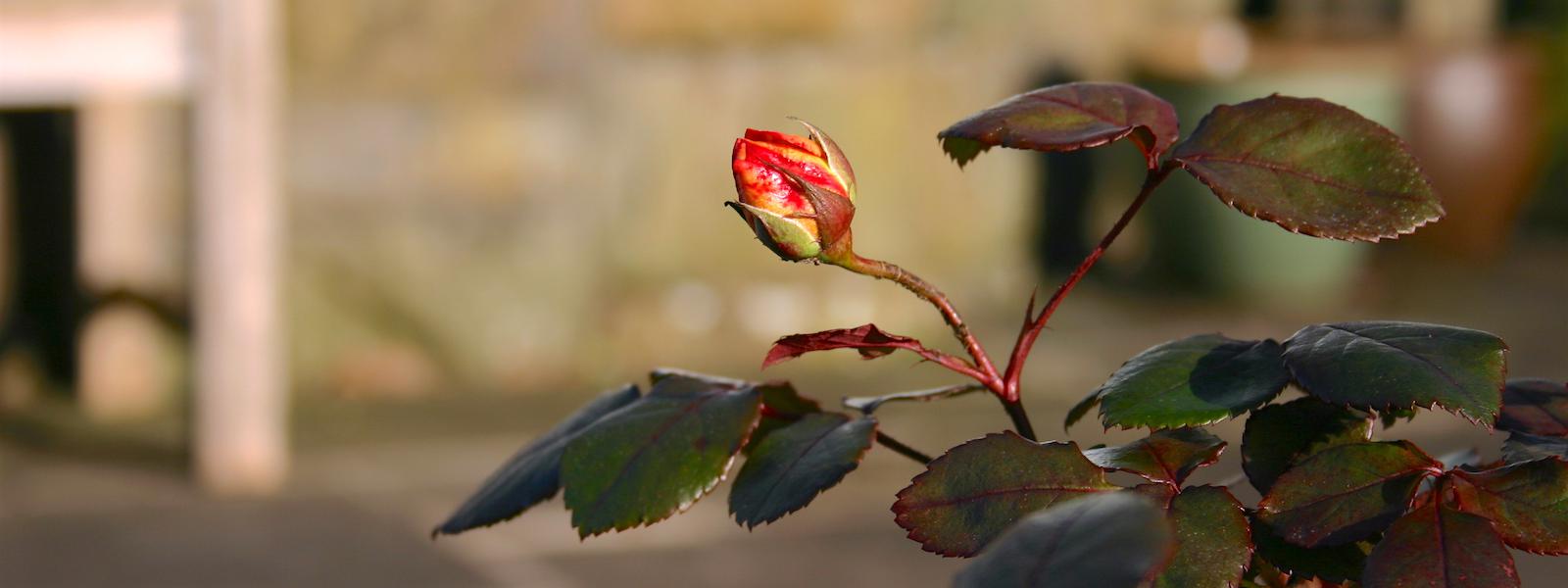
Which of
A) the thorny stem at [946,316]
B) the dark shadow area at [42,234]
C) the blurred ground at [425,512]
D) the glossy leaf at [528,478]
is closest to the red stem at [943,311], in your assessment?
the thorny stem at [946,316]

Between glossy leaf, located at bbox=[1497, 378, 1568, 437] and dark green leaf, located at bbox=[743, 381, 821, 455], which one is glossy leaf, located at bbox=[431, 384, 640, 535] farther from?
glossy leaf, located at bbox=[1497, 378, 1568, 437]

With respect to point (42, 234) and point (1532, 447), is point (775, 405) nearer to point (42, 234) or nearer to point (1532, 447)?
point (1532, 447)

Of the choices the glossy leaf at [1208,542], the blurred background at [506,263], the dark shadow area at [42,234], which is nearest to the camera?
the glossy leaf at [1208,542]

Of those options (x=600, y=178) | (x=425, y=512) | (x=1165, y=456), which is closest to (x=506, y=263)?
(x=600, y=178)

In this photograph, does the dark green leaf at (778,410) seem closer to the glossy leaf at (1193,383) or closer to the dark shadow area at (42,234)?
the glossy leaf at (1193,383)

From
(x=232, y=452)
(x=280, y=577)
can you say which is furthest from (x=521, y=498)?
(x=232, y=452)

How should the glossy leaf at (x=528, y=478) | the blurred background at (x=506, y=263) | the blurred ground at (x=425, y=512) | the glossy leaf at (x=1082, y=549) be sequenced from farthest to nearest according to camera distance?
the blurred background at (x=506, y=263), the blurred ground at (x=425, y=512), the glossy leaf at (x=528, y=478), the glossy leaf at (x=1082, y=549)
